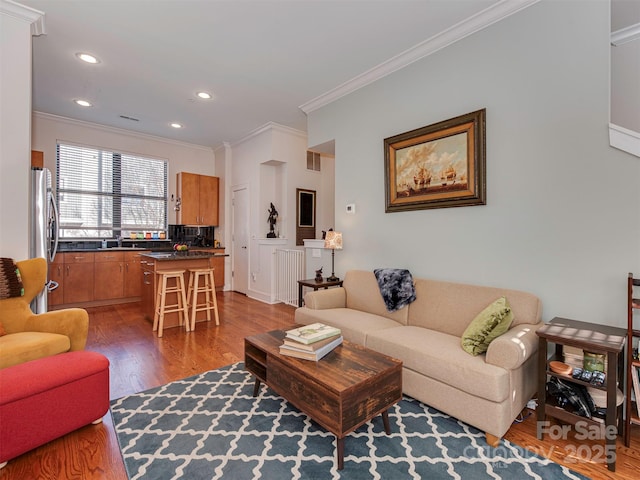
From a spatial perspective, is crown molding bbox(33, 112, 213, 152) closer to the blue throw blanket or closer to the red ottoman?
the red ottoman

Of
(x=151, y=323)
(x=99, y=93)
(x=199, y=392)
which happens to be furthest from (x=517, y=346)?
(x=99, y=93)

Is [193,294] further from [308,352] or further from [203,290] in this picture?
[308,352]

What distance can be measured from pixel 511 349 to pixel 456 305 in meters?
0.76

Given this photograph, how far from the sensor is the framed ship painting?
2611mm

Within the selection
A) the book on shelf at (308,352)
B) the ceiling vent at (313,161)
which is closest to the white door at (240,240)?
the ceiling vent at (313,161)

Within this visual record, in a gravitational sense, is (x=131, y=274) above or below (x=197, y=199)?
below

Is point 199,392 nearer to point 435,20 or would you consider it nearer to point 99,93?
point 435,20

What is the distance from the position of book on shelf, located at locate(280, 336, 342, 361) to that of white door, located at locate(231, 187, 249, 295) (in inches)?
162

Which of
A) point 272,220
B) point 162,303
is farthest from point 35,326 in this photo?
point 272,220

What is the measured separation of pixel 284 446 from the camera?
1.73 meters

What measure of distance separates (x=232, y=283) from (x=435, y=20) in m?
5.51

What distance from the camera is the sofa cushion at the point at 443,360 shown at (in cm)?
172

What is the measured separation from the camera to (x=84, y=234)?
17.4 feet

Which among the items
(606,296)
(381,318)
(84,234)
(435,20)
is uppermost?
(435,20)
